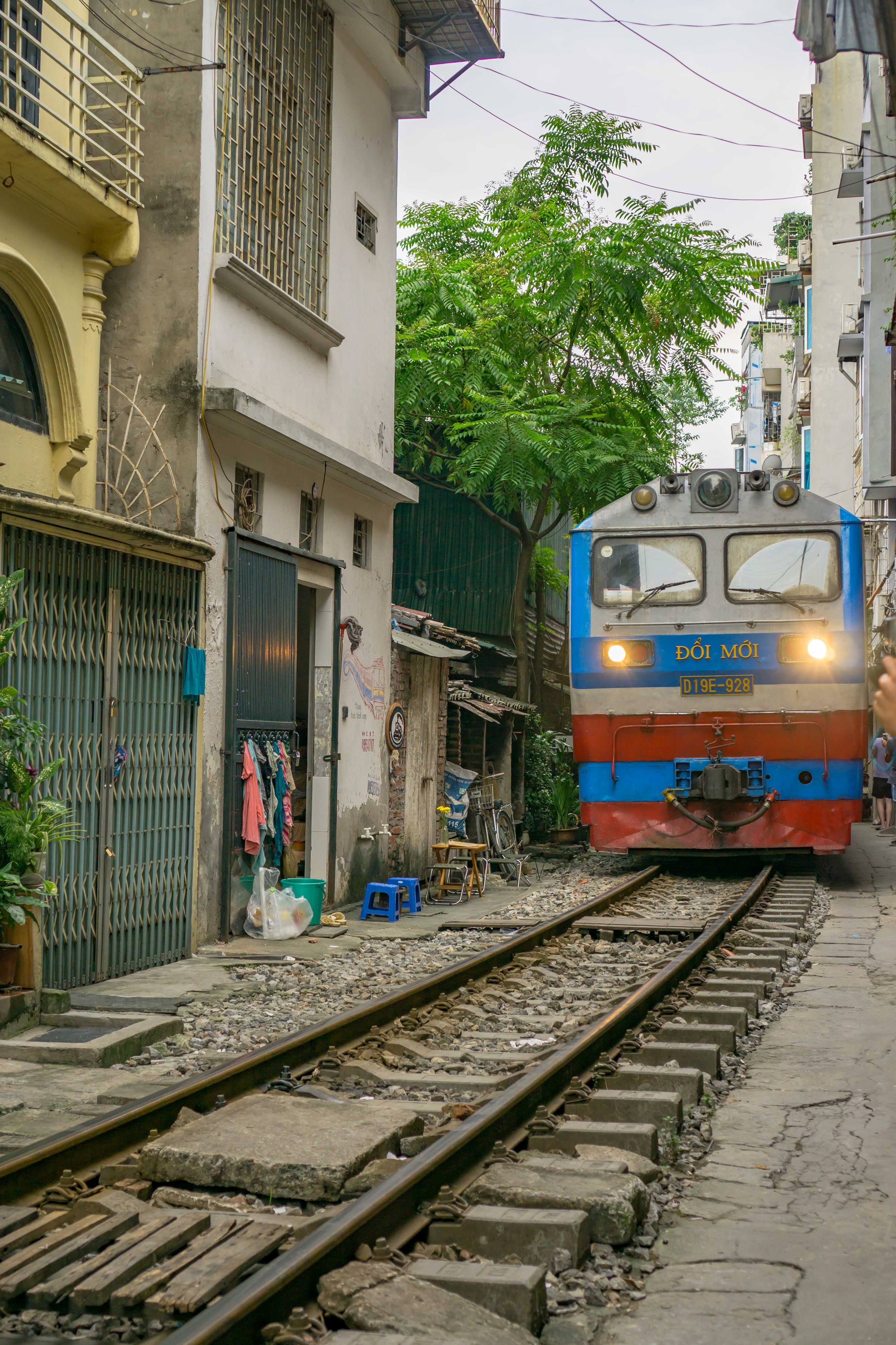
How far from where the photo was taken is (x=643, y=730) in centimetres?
1327

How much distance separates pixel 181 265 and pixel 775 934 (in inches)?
269

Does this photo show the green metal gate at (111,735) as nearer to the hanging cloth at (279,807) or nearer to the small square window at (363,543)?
the hanging cloth at (279,807)

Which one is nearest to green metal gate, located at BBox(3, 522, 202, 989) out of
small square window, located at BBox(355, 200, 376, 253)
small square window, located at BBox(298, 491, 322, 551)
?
small square window, located at BBox(298, 491, 322, 551)

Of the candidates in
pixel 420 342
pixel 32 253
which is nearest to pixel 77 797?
pixel 32 253

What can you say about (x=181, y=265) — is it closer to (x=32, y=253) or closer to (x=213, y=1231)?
(x=32, y=253)

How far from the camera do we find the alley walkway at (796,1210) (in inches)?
131

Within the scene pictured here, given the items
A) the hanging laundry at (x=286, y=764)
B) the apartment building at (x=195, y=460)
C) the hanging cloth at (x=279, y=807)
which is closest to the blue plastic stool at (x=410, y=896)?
the apartment building at (x=195, y=460)

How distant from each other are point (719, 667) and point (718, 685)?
0.18 metres

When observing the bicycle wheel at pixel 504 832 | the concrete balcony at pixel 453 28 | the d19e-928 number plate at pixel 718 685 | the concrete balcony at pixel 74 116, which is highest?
the concrete balcony at pixel 453 28

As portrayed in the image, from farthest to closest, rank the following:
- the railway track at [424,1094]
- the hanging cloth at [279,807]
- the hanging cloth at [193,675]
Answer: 1. the hanging cloth at [279,807]
2. the hanging cloth at [193,675]
3. the railway track at [424,1094]

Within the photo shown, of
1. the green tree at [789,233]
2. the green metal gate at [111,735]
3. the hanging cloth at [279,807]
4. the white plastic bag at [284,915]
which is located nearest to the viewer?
the green metal gate at [111,735]

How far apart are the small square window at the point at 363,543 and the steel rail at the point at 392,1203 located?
7.85 metres

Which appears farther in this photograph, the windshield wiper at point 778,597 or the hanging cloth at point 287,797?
the windshield wiper at point 778,597

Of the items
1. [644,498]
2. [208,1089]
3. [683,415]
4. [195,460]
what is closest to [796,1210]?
[208,1089]
